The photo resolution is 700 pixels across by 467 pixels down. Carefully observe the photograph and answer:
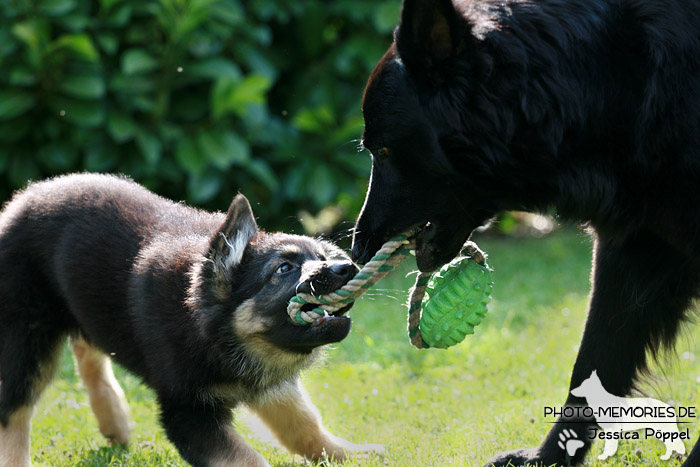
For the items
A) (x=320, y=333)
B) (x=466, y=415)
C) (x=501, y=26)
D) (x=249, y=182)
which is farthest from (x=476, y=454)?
(x=249, y=182)

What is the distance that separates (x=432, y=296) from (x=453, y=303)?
0.35ft

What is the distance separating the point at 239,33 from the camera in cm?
802

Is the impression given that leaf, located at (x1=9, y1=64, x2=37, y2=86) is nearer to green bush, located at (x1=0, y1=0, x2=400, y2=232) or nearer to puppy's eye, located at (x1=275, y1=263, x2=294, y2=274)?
green bush, located at (x1=0, y1=0, x2=400, y2=232)

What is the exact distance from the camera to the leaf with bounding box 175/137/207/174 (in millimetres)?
7566

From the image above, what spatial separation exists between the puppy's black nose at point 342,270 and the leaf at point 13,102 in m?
4.57

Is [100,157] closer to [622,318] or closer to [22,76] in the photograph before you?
[22,76]

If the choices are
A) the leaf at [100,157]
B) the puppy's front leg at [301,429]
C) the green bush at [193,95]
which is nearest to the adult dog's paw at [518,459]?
the puppy's front leg at [301,429]

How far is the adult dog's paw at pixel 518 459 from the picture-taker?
3.93m

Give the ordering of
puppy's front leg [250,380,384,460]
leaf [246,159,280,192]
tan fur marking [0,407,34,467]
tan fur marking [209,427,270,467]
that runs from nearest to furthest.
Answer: tan fur marking [209,427,270,467] < tan fur marking [0,407,34,467] < puppy's front leg [250,380,384,460] < leaf [246,159,280,192]

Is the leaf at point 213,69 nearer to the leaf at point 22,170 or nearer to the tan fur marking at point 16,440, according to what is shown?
the leaf at point 22,170

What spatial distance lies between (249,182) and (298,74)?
1.24 meters

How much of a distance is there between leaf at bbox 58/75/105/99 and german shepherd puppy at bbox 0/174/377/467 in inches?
102

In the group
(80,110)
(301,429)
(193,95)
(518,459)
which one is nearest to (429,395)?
(301,429)

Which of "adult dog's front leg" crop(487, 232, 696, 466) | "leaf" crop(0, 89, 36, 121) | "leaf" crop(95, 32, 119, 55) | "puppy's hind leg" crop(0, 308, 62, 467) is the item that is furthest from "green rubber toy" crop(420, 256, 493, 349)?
"leaf" crop(0, 89, 36, 121)
